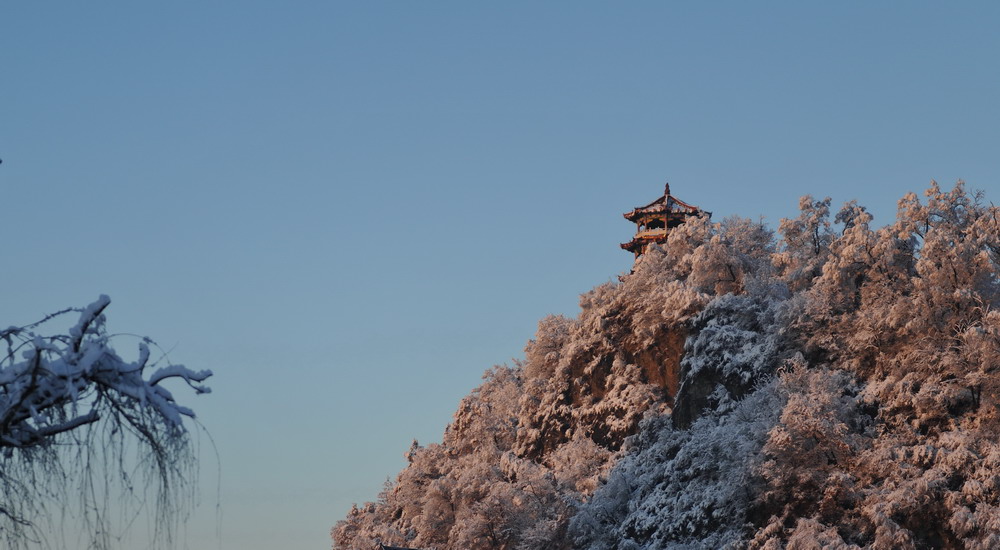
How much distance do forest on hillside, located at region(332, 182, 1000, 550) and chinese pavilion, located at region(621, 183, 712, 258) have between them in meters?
18.0

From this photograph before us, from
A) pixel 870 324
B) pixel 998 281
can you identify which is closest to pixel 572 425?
pixel 870 324

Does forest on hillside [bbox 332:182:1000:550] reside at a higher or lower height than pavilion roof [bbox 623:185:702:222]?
lower

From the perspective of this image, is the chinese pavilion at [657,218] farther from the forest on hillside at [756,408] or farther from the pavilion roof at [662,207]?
the forest on hillside at [756,408]

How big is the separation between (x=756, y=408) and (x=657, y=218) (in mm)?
42348

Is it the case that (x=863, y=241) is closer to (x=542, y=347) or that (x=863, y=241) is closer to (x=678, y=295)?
(x=678, y=295)

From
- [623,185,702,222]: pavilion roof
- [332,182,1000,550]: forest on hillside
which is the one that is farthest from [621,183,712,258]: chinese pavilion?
[332,182,1000,550]: forest on hillside

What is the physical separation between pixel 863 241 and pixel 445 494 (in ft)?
94.4

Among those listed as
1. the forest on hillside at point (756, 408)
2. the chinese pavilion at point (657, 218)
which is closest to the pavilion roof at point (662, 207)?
the chinese pavilion at point (657, 218)

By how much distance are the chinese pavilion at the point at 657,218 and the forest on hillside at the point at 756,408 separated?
17966 mm

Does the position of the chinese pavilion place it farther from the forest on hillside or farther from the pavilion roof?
the forest on hillside

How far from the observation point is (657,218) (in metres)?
91.2

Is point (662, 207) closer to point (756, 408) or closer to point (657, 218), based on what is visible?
point (657, 218)

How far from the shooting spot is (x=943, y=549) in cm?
4044

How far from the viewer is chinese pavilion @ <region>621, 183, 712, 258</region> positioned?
90.4 metres
